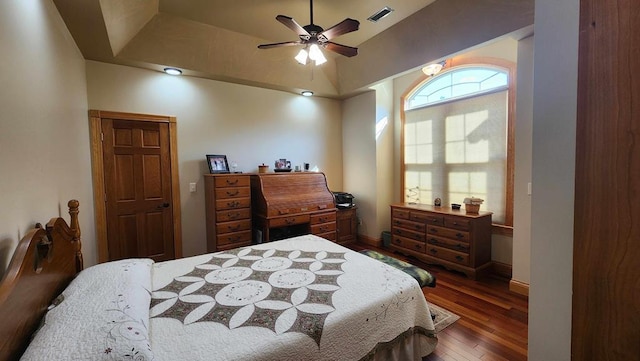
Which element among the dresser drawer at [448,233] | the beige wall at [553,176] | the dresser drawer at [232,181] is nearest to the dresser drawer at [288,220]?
the dresser drawer at [232,181]

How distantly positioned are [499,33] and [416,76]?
162 cm

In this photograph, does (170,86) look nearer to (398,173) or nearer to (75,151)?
(75,151)

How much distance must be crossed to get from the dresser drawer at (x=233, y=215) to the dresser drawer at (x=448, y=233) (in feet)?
7.87

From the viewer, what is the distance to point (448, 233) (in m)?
3.31

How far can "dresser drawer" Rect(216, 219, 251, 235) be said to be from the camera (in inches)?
131

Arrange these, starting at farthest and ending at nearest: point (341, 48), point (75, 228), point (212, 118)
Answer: point (212, 118) → point (341, 48) → point (75, 228)

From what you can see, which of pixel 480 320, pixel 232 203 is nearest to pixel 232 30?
pixel 232 203

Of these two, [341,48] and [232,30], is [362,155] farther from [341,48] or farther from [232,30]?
[232,30]

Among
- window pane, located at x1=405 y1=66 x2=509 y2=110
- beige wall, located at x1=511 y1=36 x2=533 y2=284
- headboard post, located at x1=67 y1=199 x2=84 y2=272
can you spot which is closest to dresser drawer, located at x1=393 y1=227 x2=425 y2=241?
beige wall, located at x1=511 y1=36 x2=533 y2=284

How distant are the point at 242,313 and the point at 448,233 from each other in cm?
279

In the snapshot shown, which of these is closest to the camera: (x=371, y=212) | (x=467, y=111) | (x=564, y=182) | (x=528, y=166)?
(x=564, y=182)

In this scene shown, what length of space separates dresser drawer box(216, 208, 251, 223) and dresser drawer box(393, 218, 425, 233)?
2.11 metres

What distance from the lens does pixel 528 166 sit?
2682mm

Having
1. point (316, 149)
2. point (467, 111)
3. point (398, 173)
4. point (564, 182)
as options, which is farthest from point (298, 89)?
point (564, 182)
